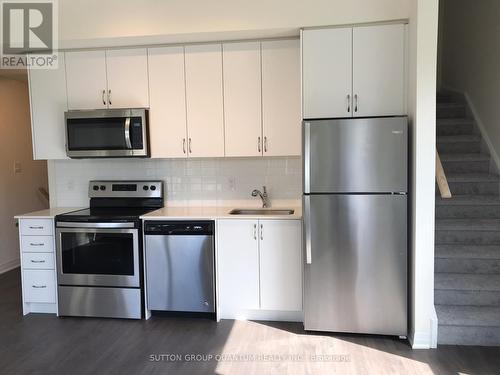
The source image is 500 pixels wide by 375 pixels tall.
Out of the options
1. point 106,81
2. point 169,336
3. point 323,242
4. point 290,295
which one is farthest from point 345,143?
point 106,81

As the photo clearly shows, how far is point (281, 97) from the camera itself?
3.31m

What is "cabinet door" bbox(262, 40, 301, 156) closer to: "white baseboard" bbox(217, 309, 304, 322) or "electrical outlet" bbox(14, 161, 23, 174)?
"white baseboard" bbox(217, 309, 304, 322)

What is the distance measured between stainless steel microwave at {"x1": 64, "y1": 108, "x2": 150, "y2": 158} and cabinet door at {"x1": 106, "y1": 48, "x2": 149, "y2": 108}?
0.14 meters

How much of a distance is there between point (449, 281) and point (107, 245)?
2787mm

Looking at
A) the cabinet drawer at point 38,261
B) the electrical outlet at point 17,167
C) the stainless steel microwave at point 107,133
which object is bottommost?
the cabinet drawer at point 38,261

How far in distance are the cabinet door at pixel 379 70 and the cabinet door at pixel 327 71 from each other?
67mm

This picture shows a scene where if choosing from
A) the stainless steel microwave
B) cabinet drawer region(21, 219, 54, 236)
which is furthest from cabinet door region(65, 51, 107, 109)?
cabinet drawer region(21, 219, 54, 236)

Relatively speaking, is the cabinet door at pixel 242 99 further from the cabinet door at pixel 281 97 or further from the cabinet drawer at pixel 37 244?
the cabinet drawer at pixel 37 244

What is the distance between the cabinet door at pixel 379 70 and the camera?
290 centimetres

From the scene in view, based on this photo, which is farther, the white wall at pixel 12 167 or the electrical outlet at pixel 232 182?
the white wall at pixel 12 167

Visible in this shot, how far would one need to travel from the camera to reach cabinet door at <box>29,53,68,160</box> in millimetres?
3582

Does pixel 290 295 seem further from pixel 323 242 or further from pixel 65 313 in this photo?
pixel 65 313

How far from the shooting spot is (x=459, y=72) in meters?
4.66

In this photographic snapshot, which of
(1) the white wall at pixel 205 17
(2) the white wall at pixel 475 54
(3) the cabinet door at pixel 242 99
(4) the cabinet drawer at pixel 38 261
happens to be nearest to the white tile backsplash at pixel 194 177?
(3) the cabinet door at pixel 242 99
